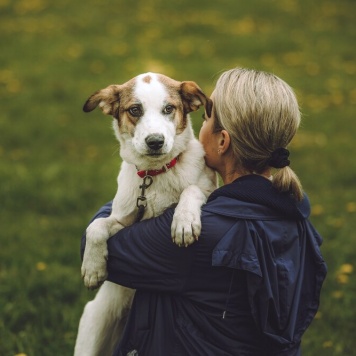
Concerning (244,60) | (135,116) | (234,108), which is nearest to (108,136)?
(244,60)

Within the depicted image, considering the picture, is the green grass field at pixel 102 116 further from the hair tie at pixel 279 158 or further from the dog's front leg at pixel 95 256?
the hair tie at pixel 279 158

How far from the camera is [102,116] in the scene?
7.96m

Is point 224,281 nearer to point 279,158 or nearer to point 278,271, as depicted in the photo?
point 278,271

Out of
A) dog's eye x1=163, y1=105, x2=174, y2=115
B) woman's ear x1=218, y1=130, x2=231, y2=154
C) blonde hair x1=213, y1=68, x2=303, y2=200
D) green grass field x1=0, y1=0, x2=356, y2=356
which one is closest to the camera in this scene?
blonde hair x1=213, y1=68, x2=303, y2=200

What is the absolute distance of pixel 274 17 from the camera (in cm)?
1230

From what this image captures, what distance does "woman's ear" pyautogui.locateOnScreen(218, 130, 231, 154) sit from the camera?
2.76 m

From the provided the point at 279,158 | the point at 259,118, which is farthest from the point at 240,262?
the point at 259,118

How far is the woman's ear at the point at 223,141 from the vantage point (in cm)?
Result: 276

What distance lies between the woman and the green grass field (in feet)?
4.36

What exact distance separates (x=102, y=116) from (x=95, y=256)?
5344 millimetres

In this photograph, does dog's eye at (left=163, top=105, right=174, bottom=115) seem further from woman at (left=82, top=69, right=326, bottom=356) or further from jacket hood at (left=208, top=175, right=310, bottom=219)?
jacket hood at (left=208, top=175, right=310, bottom=219)

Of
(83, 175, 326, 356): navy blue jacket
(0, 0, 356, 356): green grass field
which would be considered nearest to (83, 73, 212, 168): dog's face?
(83, 175, 326, 356): navy blue jacket

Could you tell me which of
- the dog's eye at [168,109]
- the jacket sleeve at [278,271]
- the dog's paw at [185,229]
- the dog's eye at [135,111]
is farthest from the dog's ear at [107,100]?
the jacket sleeve at [278,271]

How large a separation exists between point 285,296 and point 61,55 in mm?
7726
